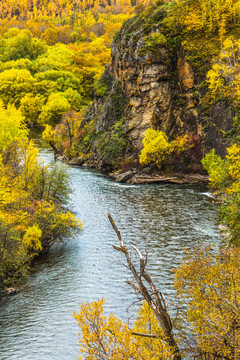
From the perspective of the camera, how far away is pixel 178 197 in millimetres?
47781

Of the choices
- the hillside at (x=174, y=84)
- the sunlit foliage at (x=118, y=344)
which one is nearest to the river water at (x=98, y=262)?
the sunlit foliage at (x=118, y=344)

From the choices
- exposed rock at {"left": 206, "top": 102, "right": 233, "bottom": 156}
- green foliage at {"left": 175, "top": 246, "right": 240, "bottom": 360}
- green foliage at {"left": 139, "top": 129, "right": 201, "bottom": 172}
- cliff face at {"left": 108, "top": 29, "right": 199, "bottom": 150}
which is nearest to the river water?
green foliage at {"left": 175, "top": 246, "right": 240, "bottom": 360}

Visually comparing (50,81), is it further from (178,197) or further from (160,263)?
(160,263)

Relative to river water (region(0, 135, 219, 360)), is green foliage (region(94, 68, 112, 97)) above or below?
above

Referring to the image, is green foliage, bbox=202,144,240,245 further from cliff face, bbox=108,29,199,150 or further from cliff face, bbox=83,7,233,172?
cliff face, bbox=108,29,199,150

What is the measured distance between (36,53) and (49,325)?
133591 mm

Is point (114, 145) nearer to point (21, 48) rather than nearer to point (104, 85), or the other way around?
point (104, 85)

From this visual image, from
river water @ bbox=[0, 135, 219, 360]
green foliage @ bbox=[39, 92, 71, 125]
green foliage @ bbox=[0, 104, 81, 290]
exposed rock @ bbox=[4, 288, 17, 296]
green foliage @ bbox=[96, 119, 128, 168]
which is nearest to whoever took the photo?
river water @ bbox=[0, 135, 219, 360]

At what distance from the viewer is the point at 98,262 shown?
29.9m

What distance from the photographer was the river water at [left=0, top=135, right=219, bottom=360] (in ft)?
66.7

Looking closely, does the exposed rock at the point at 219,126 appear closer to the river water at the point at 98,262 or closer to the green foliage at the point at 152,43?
the river water at the point at 98,262

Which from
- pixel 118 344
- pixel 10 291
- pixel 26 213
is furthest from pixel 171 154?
pixel 118 344

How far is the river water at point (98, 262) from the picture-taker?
20.3m

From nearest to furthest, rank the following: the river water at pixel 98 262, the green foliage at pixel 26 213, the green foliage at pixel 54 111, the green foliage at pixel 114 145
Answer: the river water at pixel 98 262 → the green foliage at pixel 26 213 → the green foliage at pixel 114 145 → the green foliage at pixel 54 111
